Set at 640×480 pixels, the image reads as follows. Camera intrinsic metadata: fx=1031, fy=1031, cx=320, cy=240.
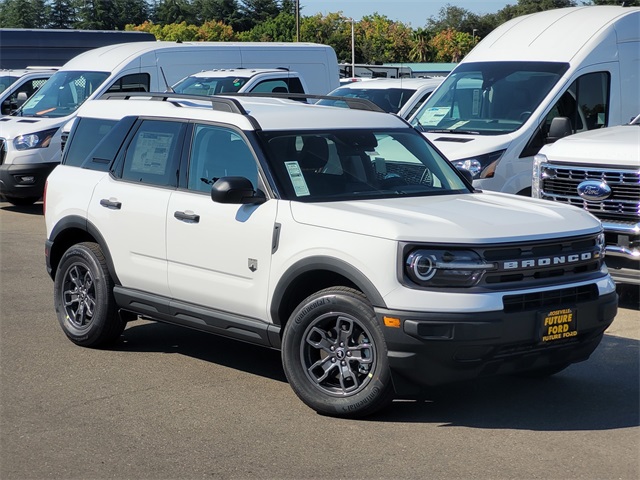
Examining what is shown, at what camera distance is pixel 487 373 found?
5691 mm

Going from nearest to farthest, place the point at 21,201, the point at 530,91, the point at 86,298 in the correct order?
1. the point at 86,298
2. the point at 530,91
3. the point at 21,201

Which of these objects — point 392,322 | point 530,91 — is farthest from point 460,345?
point 530,91

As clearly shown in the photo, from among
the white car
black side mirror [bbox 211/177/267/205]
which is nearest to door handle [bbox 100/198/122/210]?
black side mirror [bbox 211/177/267/205]

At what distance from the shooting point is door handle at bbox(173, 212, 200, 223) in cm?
669

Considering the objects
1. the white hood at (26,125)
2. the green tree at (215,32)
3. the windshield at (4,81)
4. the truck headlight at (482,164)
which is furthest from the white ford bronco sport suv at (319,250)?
the green tree at (215,32)

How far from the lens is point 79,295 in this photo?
7672 mm

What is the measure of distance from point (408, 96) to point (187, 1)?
84.2 metres

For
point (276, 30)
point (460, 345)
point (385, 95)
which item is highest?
point (276, 30)

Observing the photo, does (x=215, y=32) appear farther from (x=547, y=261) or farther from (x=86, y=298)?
(x=547, y=261)

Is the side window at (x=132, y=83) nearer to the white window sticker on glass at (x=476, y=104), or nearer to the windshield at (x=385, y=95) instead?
the windshield at (x=385, y=95)

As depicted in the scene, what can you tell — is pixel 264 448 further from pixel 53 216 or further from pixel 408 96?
pixel 408 96

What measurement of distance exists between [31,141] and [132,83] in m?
2.22

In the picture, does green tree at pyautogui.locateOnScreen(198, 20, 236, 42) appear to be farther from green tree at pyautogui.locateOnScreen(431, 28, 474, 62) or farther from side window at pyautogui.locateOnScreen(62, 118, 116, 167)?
side window at pyautogui.locateOnScreen(62, 118, 116, 167)

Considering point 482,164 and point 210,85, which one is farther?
point 210,85
